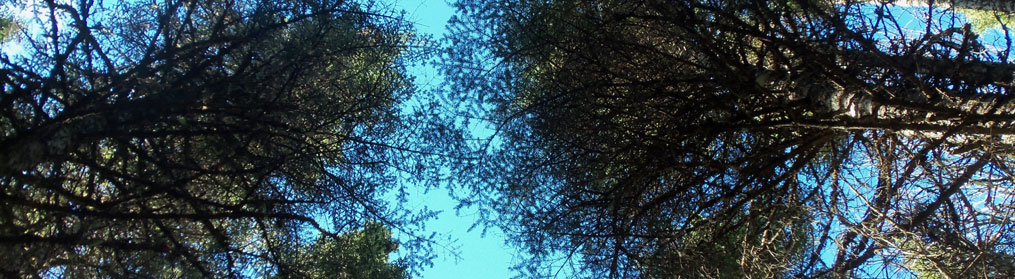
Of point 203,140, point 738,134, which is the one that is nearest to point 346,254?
point 203,140

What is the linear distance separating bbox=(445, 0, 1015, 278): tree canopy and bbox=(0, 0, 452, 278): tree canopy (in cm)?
109

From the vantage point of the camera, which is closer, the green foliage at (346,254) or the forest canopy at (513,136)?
the forest canopy at (513,136)

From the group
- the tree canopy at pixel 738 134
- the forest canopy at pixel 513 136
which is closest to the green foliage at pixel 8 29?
the forest canopy at pixel 513 136

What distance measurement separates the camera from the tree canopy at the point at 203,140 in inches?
139

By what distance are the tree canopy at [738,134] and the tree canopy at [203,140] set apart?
3.56ft

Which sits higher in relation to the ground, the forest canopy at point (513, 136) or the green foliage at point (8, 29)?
the green foliage at point (8, 29)

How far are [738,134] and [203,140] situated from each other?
15.7 feet

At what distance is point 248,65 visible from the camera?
4.61 meters

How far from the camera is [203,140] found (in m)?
4.68

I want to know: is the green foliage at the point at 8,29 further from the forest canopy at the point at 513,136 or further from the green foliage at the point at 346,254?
the green foliage at the point at 346,254

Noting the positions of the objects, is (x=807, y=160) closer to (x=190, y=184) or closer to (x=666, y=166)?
(x=666, y=166)

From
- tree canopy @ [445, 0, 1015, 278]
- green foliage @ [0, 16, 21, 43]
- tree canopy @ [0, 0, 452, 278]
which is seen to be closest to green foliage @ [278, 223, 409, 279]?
tree canopy @ [0, 0, 452, 278]

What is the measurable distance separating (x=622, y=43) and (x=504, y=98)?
163 centimetres

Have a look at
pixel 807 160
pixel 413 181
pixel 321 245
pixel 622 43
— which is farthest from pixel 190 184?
pixel 807 160
